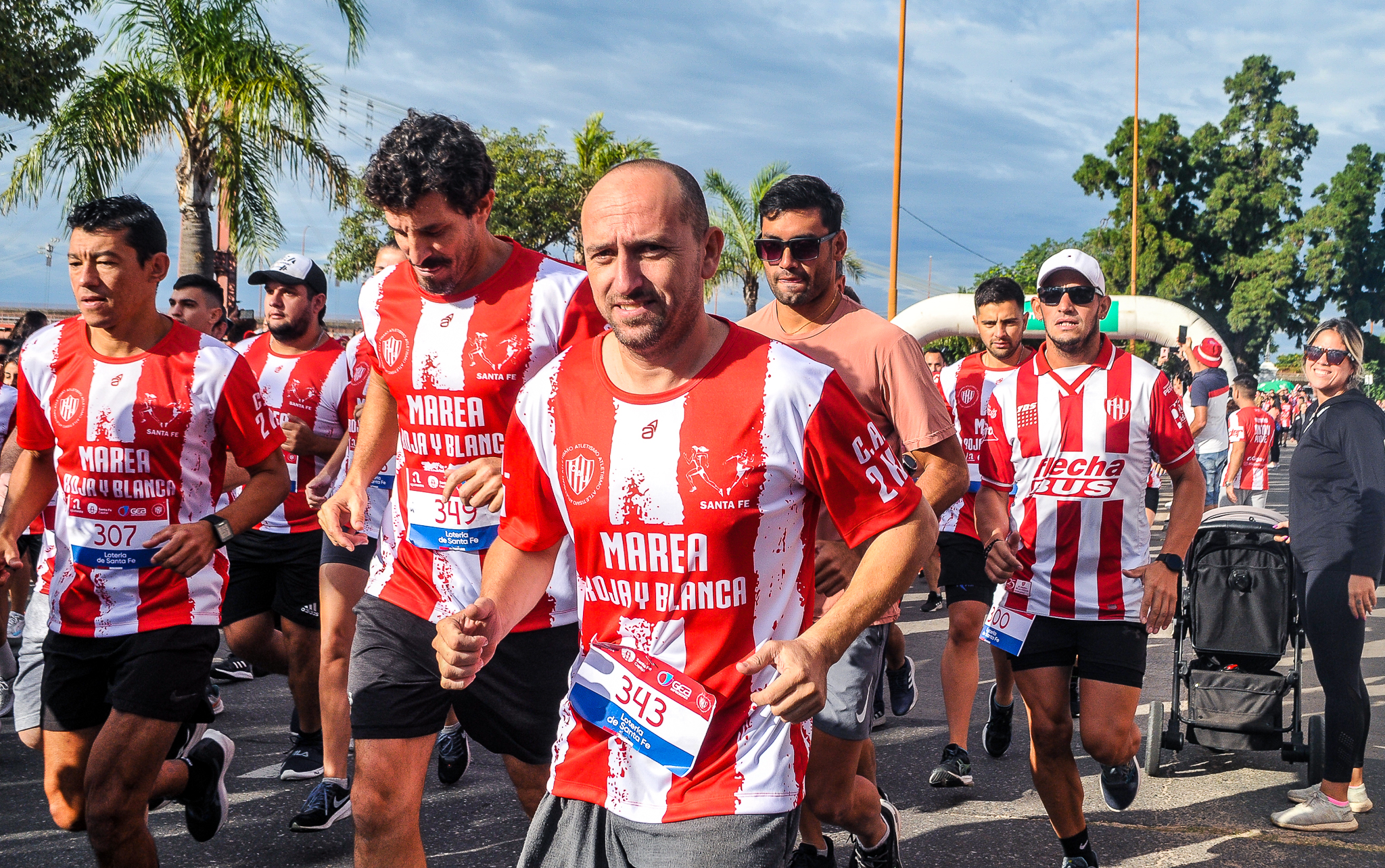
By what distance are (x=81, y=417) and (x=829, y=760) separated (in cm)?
273

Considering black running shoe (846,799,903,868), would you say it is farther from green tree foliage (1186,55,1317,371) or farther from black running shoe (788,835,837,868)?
green tree foliage (1186,55,1317,371)

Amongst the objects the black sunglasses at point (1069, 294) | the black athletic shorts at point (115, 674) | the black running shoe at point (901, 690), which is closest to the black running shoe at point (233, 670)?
the black athletic shorts at point (115, 674)

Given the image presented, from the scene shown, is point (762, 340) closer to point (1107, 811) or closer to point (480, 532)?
point (480, 532)

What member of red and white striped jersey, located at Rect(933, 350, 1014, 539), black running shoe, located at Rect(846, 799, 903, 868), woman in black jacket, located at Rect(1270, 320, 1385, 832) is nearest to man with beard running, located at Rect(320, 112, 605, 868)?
black running shoe, located at Rect(846, 799, 903, 868)

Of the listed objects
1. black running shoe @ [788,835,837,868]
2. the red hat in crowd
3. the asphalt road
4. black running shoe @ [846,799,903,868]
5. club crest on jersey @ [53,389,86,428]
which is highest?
the red hat in crowd

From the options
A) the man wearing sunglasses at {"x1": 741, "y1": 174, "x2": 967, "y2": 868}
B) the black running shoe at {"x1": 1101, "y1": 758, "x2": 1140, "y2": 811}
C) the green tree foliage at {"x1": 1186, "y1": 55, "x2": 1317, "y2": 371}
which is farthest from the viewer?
the green tree foliage at {"x1": 1186, "y1": 55, "x2": 1317, "y2": 371}

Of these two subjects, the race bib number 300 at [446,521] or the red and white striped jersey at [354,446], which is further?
the red and white striped jersey at [354,446]

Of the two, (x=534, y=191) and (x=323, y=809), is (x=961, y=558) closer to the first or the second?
(x=323, y=809)

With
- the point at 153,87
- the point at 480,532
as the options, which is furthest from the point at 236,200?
the point at 480,532

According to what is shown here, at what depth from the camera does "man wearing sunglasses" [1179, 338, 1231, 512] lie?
12.2 m

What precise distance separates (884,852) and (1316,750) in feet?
8.12

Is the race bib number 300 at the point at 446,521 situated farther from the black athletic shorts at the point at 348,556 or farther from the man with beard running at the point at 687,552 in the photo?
the black athletic shorts at the point at 348,556

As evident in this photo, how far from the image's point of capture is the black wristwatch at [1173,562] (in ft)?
13.8

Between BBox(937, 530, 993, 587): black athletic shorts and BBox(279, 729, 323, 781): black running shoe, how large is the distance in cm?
328
